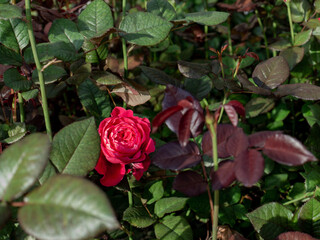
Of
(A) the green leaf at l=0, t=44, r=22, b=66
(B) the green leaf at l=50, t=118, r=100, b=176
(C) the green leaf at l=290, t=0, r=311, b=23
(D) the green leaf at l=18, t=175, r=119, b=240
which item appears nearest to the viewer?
(D) the green leaf at l=18, t=175, r=119, b=240

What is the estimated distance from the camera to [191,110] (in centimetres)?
54

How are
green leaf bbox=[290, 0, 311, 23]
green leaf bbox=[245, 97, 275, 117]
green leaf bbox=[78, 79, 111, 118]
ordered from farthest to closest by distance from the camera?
1. green leaf bbox=[290, 0, 311, 23]
2. green leaf bbox=[245, 97, 275, 117]
3. green leaf bbox=[78, 79, 111, 118]

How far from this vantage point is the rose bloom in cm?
74

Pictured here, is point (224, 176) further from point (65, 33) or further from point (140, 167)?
point (65, 33)

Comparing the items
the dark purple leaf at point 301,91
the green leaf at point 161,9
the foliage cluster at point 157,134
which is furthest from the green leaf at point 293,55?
the green leaf at point 161,9

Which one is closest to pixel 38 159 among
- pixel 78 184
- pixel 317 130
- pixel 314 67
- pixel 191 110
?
pixel 78 184

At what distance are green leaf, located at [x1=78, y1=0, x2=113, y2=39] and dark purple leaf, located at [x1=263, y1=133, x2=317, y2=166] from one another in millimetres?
524

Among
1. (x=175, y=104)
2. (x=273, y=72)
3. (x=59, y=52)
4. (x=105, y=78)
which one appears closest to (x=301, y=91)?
(x=273, y=72)

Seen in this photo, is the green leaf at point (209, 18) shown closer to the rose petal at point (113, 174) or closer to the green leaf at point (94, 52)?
the green leaf at point (94, 52)

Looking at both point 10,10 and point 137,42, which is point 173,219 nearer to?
point 137,42

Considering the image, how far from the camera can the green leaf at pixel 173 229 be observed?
814 millimetres

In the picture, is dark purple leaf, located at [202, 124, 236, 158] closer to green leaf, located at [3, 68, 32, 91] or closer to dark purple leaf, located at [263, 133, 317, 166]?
dark purple leaf, located at [263, 133, 317, 166]

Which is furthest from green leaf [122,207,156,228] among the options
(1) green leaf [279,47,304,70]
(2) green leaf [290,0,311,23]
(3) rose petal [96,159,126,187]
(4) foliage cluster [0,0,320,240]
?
(2) green leaf [290,0,311,23]

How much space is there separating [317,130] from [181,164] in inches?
24.6
